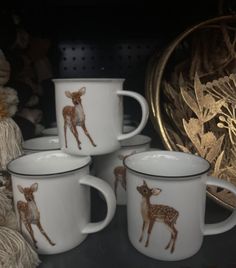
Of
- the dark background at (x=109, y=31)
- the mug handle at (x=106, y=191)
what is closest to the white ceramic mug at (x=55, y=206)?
the mug handle at (x=106, y=191)

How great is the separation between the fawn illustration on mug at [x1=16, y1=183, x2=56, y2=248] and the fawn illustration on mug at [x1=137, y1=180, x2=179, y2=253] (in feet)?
0.43

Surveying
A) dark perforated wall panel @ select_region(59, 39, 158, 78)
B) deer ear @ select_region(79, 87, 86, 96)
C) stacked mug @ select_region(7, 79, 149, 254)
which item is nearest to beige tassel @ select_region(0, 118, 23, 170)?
stacked mug @ select_region(7, 79, 149, 254)

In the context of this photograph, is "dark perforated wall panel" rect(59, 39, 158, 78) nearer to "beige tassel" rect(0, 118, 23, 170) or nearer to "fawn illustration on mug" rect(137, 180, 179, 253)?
"beige tassel" rect(0, 118, 23, 170)

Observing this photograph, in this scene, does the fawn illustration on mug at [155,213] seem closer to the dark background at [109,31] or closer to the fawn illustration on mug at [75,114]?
the fawn illustration on mug at [75,114]

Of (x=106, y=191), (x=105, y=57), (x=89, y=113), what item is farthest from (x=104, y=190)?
(x=105, y=57)

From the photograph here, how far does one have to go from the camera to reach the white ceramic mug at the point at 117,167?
56 centimetres

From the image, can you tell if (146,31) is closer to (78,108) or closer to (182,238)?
(78,108)

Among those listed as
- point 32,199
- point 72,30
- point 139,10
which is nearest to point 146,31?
point 139,10

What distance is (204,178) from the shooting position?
0.40 metres

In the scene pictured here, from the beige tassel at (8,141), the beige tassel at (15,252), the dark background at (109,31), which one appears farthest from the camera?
the dark background at (109,31)

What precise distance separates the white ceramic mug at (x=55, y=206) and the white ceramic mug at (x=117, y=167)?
11cm

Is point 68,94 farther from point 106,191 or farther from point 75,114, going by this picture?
point 106,191

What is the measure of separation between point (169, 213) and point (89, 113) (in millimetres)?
178

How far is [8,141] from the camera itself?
49 centimetres
